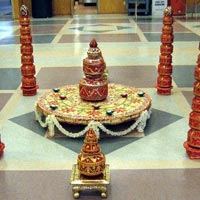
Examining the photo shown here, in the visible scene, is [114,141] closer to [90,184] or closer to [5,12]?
[90,184]

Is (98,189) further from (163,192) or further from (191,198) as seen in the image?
(191,198)

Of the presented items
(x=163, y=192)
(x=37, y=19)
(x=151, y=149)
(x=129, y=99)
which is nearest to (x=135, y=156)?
(x=151, y=149)

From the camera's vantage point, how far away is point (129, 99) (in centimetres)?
352

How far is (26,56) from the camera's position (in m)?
4.10

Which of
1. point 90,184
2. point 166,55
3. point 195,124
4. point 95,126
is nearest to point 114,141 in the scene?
point 95,126

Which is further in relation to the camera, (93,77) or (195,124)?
(93,77)

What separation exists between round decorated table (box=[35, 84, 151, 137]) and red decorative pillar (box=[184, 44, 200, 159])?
587 millimetres

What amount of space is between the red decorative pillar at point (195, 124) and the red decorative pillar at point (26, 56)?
204cm

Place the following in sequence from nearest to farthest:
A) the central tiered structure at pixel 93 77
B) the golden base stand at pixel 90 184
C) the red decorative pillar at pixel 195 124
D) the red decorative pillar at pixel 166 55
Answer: the golden base stand at pixel 90 184 → the red decorative pillar at pixel 195 124 → the central tiered structure at pixel 93 77 → the red decorative pillar at pixel 166 55

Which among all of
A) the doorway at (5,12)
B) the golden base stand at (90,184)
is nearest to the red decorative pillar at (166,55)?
the golden base stand at (90,184)

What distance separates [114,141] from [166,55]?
141 cm

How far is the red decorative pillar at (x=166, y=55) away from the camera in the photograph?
3885mm

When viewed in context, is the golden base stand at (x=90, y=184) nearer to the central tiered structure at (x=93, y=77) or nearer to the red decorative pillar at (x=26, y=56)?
the central tiered structure at (x=93, y=77)

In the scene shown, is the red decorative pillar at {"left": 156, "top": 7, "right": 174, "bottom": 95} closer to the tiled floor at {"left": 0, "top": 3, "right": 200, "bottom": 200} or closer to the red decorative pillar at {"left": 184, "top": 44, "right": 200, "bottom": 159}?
the tiled floor at {"left": 0, "top": 3, "right": 200, "bottom": 200}
